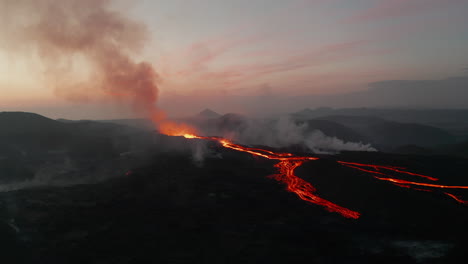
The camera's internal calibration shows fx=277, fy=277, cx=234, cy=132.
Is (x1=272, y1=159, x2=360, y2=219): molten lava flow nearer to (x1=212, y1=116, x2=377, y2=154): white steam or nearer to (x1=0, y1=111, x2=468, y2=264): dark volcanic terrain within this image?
(x1=0, y1=111, x2=468, y2=264): dark volcanic terrain

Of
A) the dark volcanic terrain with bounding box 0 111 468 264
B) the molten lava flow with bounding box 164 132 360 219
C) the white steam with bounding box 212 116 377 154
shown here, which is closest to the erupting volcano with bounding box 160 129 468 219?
the molten lava flow with bounding box 164 132 360 219

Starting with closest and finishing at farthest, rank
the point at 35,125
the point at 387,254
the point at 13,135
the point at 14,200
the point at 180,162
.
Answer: the point at 387,254 < the point at 14,200 < the point at 180,162 < the point at 13,135 < the point at 35,125

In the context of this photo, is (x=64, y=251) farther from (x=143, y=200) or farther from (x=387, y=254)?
(x=387, y=254)

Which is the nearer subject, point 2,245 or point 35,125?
point 2,245

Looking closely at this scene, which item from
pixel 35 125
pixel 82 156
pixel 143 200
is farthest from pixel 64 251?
pixel 35 125

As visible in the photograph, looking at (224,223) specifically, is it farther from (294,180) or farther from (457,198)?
(457,198)

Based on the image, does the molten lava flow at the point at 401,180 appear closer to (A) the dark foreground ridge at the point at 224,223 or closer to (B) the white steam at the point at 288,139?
(A) the dark foreground ridge at the point at 224,223

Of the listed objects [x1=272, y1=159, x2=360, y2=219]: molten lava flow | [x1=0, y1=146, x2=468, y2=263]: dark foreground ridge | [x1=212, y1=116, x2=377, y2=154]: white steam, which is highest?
[x1=212, y1=116, x2=377, y2=154]: white steam

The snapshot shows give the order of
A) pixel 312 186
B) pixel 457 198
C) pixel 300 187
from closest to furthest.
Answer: pixel 457 198 < pixel 300 187 < pixel 312 186

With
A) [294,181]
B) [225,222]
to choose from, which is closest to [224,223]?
[225,222]

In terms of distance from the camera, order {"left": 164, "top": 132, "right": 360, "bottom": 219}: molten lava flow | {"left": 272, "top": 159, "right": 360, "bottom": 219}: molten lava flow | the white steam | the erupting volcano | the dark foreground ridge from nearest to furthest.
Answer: the dark foreground ridge → {"left": 272, "top": 159, "right": 360, "bottom": 219}: molten lava flow → {"left": 164, "top": 132, "right": 360, "bottom": 219}: molten lava flow → the erupting volcano → the white steam

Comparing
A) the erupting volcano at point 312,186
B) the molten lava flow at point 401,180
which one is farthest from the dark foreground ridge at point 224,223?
the molten lava flow at point 401,180
